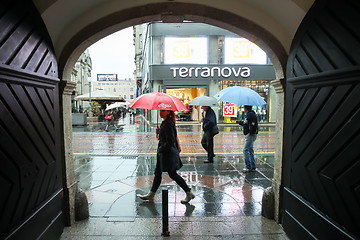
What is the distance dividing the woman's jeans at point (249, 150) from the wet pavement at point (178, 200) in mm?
286

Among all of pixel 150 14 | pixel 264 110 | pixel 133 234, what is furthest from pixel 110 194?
pixel 264 110

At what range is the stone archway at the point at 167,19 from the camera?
396 cm

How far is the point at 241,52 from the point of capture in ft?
74.3

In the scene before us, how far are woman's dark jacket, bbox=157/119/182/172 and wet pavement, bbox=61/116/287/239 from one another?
0.83 metres

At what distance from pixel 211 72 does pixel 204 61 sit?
1.16 m

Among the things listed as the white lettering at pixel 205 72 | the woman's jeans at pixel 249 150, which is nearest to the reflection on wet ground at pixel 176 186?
the woman's jeans at pixel 249 150

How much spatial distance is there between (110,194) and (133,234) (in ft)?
6.16

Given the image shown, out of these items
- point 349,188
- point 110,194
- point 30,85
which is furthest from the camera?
point 110,194

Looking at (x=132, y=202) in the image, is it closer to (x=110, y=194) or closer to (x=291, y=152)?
(x=110, y=194)

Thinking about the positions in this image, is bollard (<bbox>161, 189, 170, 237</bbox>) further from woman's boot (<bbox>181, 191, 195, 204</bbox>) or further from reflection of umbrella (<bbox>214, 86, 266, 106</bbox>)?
reflection of umbrella (<bbox>214, 86, 266, 106</bbox>)

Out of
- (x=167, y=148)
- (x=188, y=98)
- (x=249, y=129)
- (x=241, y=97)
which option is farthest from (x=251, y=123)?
(x=188, y=98)

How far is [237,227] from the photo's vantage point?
410cm

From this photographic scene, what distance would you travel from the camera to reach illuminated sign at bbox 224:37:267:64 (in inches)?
890

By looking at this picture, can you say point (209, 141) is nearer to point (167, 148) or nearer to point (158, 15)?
point (167, 148)
